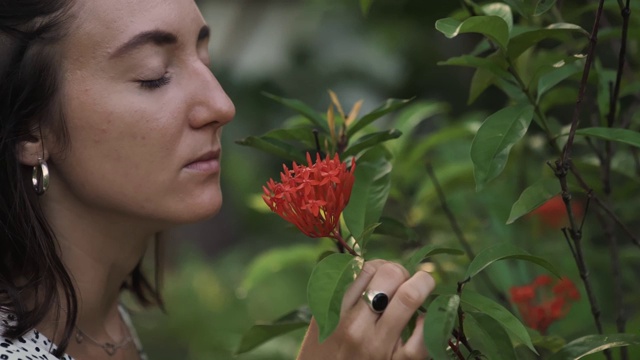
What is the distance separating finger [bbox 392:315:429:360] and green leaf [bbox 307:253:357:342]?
10cm

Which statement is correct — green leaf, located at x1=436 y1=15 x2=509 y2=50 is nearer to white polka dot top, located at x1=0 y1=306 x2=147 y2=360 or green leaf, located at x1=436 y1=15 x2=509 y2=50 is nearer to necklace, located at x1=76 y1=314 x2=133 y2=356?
white polka dot top, located at x1=0 y1=306 x2=147 y2=360

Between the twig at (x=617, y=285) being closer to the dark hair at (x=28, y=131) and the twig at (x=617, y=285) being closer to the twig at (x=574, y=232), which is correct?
the twig at (x=574, y=232)

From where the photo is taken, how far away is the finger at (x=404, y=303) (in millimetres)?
965

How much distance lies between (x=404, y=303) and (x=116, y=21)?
0.56 meters

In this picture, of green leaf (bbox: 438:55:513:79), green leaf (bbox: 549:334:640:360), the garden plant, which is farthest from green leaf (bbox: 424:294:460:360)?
green leaf (bbox: 438:55:513:79)

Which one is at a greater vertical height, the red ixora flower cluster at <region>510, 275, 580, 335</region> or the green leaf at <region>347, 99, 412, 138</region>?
the green leaf at <region>347, 99, 412, 138</region>

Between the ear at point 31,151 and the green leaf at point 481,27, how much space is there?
587 mm

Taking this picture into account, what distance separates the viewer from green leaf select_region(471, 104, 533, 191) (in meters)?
1.01

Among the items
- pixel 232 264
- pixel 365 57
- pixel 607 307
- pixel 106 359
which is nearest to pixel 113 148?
pixel 106 359

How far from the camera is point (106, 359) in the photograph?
1541 mm

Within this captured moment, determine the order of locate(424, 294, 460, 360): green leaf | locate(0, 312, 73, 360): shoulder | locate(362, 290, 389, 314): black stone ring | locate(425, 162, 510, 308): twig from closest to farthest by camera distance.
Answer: locate(424, 294, 460, 360): green leaf, locate(362, 290, 389, 314): black stone ring, locate(0, 312, 73, 360): shoulder, locate(425, 162, 510, 308): twig

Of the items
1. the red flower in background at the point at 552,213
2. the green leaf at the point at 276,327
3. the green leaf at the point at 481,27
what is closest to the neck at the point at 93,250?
the green leaf at the point at 276,327

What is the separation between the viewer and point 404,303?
3.17ft

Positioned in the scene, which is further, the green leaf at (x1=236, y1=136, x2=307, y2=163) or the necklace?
the necklace
